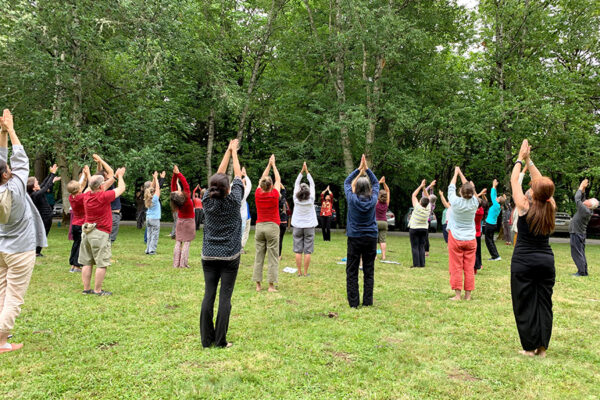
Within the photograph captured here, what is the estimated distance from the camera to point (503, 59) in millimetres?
18969

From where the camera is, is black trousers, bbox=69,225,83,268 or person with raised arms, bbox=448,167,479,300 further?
black trousers, bbox=69,225,83,268

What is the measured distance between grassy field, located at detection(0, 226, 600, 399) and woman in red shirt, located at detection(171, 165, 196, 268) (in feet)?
5.09

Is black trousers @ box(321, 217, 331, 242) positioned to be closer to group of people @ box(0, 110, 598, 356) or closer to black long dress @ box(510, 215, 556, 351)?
group of people @ box(0, 110, 598, 356)

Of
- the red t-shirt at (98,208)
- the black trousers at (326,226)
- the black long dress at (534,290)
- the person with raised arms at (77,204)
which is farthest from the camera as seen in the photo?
the black trousers at (326,226)

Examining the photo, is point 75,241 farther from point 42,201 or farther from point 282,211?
point 282,211

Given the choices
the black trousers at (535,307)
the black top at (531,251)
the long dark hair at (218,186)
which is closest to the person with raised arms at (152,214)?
the long dark hair at (218,186)

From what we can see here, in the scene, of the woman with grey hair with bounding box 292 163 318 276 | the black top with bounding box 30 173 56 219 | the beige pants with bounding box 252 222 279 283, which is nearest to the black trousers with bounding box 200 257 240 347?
the beige pants with bounding box 252 222 279 283

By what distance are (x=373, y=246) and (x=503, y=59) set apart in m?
17.1

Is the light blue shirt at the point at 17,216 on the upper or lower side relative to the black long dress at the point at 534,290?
upper

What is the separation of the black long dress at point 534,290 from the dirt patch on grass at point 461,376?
1.00 metres

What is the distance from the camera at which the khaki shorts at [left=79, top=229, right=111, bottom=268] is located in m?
6.38

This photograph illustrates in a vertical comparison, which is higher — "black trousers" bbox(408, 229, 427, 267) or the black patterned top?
the black patterned top

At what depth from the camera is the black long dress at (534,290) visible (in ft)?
14.2

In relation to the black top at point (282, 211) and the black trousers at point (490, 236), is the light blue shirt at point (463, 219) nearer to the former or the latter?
the black top at point (282, 211)
